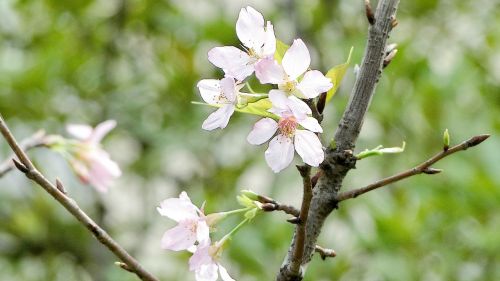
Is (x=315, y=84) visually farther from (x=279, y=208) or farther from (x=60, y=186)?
(x=60, y=186)

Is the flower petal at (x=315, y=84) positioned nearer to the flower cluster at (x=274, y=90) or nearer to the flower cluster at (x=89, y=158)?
the flower cluster at (x=274, y=90)

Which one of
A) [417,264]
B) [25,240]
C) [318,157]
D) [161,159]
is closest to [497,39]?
[417,264]

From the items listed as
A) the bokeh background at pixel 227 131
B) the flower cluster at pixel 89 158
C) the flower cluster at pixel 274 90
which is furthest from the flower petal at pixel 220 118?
the bokeh background at pixel 227 131

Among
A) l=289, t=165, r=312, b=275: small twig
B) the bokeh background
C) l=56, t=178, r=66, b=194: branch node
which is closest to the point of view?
l=289, t=165, r=312, b=275: small twig

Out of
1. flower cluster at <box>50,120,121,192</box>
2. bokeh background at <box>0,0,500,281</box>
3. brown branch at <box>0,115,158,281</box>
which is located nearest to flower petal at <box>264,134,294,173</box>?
brown branch at <box>0,115,158,281</box>

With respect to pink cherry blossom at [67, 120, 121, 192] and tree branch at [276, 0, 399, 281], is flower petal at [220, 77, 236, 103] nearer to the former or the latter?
tree branch at [276, 0, 399, 281]

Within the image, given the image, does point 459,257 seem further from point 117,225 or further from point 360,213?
point 117,225

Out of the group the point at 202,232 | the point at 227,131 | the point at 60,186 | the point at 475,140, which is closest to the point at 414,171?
the point at 475,140
